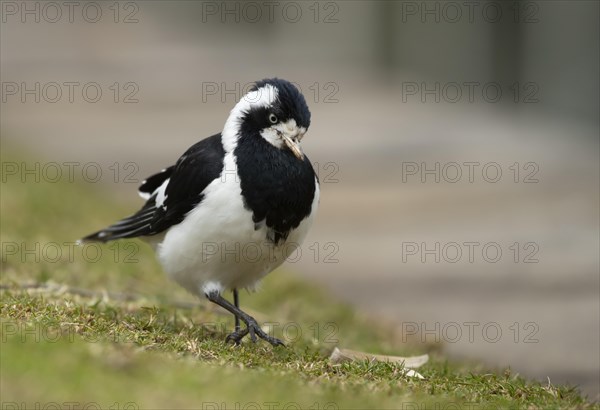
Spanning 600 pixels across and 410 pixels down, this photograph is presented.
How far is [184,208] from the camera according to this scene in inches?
212

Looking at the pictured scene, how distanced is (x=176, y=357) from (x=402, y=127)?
1056 cm

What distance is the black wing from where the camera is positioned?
17.3 ft

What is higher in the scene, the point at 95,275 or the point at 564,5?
the point at 564,5

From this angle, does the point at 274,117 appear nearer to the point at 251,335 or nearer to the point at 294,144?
the point at 294,144

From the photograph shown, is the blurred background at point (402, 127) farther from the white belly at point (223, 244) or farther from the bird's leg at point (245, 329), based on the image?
the white belly at point (223, 244)

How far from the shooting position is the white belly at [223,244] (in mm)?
5074

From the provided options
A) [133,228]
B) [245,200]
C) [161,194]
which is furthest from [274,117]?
[133,228]

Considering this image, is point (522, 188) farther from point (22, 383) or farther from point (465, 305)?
point (22, 383)

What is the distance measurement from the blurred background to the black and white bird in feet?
6.21

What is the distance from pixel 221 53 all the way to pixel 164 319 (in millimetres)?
14633

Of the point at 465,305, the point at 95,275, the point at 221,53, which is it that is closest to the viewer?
the point at 95,275

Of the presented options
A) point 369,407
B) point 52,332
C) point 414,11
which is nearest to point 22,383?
point 52,332

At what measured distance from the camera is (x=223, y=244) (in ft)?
16.8

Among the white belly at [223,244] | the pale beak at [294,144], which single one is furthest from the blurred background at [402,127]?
the pale beak at [294,144]
